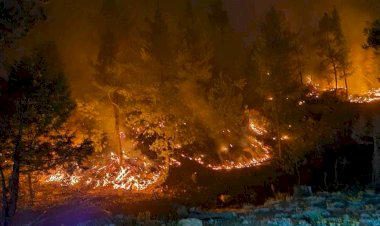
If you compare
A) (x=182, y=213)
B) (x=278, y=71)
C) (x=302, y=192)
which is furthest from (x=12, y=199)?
(x=278, y=71)

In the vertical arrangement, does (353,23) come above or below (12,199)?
above

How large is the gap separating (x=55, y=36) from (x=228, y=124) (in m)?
18.6

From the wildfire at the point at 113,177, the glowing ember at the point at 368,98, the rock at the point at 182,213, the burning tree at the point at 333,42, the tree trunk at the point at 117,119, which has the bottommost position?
the rock at the point at 182,213

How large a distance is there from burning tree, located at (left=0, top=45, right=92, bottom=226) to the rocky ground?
6.67 ft

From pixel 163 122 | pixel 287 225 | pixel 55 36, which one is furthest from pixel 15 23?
pixel 55 36

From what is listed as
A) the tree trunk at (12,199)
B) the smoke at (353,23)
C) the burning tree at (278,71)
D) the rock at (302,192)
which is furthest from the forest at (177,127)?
the smoke at (353,23)

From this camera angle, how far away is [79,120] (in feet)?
107

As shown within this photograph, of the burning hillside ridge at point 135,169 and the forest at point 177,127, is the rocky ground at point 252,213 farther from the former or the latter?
the burning hillside ridge at point 135,169

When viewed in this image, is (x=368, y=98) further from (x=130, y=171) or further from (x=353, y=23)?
(x=130, y=171)

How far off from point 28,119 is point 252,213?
31.6 feet

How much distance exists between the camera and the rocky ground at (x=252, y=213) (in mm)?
10641

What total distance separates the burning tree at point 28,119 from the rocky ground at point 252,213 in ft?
6.67

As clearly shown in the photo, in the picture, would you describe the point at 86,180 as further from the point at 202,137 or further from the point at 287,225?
the point at 287,225

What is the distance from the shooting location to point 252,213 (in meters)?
13.6
